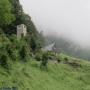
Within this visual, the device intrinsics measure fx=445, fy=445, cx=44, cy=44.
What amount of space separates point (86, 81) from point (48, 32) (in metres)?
127

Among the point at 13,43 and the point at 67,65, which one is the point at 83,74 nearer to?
the point at 67,65

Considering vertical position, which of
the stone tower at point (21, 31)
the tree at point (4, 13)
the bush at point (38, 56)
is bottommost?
the bush at point (38, 56)

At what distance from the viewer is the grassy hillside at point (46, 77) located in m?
59.5

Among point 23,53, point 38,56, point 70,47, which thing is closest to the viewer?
point 23,53

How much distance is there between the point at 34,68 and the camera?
6919 centimetres

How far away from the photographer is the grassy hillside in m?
59.5

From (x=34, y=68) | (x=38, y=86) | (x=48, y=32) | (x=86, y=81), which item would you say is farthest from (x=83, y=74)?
(x=48, y=32)

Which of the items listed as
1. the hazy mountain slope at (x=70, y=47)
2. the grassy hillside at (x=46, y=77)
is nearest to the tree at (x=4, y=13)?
the grassy hillside at (x=46, y=77)

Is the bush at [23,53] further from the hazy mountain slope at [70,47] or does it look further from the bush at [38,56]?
the hazy mountain slope at [70,47]

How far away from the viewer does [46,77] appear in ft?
221

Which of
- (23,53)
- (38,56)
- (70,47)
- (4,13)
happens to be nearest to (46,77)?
(23,53)

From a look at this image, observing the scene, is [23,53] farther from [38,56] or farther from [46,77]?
[38,56]

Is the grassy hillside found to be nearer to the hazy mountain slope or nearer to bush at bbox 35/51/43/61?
bush at bbox 35/51/43/61

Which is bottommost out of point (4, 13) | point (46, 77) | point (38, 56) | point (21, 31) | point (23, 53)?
point (46, 77)
